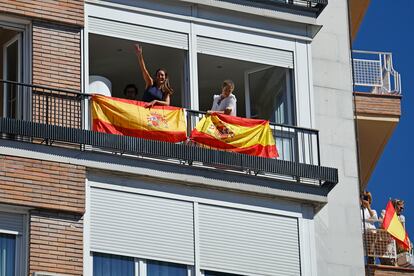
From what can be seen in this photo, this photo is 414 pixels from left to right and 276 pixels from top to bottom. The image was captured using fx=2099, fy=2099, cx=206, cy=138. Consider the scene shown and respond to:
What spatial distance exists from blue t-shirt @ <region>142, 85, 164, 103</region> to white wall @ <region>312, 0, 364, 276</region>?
141 inches

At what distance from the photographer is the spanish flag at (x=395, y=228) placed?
4234 cm

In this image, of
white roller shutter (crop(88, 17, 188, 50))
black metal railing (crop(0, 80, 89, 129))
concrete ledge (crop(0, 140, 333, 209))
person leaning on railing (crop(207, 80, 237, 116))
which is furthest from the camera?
person leaning on railing (crop(207, 80, 237, 116))

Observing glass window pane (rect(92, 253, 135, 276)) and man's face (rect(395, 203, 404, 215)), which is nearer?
glass window pane (rect(92, 253, 135, 276))

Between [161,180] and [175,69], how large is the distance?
399 cm

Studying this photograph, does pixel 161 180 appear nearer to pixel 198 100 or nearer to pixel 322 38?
pixel 198 100

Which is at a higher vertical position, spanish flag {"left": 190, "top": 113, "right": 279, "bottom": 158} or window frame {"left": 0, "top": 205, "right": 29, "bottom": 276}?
spanish flag {"left": 190, "top": 113, "right": 279, "bottom": 158}

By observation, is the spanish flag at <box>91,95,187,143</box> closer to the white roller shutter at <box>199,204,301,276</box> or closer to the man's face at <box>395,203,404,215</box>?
the white roller shutter at <box>199,204,301,276</box>

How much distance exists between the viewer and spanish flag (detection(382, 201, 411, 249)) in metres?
42.3

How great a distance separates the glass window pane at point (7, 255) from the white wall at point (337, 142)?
6.18 metres

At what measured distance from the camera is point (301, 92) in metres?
40.7

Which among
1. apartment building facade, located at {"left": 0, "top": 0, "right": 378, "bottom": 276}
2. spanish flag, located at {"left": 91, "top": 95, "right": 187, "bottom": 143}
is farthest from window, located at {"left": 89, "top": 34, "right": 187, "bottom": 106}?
spanish flag, located at {"left": 91, "top": 95, "right": 187, "bottom": 143}

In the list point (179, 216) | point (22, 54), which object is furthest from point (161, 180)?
point (22, 54)

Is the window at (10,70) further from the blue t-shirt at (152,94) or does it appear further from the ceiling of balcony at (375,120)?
the ceiling of balcony at (375,120)

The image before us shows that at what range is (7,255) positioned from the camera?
36375mm
